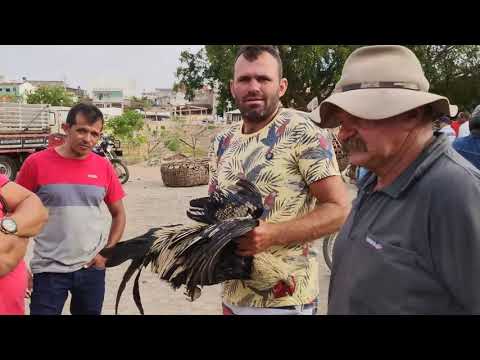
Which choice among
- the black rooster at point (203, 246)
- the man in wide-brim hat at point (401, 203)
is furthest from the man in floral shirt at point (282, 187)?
the man in wide-brim hat at point (401, 203)

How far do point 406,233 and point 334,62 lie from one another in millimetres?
24022

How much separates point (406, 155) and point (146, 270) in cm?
496

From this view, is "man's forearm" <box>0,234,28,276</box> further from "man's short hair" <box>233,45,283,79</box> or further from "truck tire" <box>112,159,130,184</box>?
"truck tire" <box>112,159,130,184</box>

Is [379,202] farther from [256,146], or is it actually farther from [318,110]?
[256,146]

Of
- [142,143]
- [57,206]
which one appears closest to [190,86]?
[142,143]

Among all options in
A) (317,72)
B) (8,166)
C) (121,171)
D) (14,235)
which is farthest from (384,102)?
(317,72)

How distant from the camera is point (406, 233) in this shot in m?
1.47

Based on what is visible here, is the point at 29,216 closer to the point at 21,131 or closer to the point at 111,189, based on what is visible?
the point at 111,189

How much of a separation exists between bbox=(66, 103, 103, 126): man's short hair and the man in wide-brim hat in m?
2.25

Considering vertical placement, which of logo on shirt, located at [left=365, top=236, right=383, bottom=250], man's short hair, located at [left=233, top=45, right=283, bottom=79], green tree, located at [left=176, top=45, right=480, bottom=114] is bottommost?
logo on shirt, located at [left=365, top=236, right=383, bottom=250]

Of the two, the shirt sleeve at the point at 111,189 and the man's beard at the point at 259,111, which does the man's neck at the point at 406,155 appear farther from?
the shirt sleeve at the point at 111,189

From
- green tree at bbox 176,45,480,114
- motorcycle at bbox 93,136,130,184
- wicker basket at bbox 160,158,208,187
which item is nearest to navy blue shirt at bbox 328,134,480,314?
wicker basket at bbox 160,158,208,187

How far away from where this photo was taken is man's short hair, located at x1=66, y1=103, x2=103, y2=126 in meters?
3.56

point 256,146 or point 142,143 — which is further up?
point 256,146
